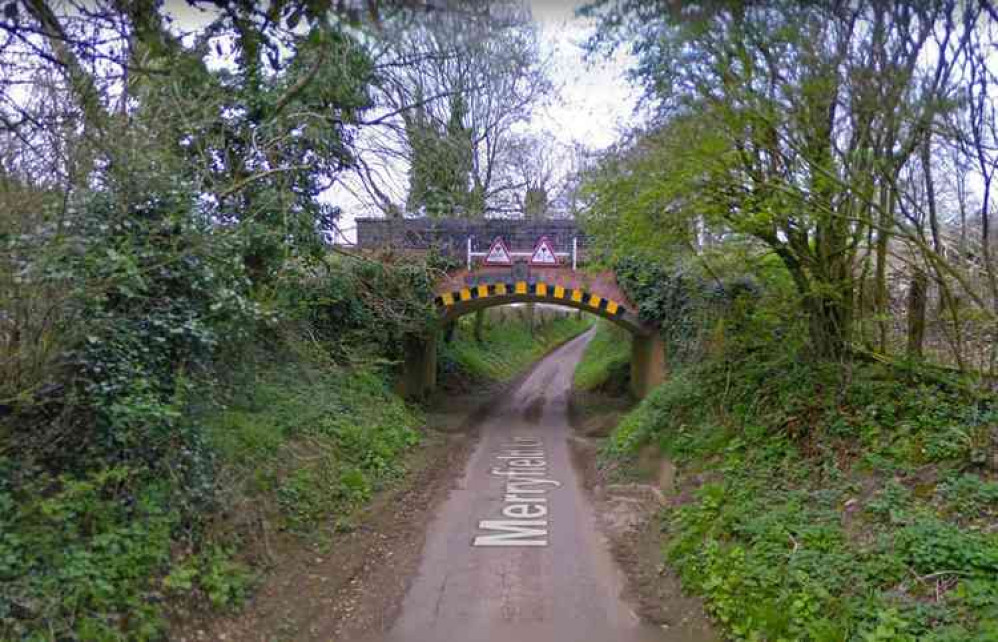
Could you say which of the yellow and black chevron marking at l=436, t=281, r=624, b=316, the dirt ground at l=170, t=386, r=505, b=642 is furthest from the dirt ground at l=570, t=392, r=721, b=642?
the yellow and black chevron marking at l=436, t=281, r=624, b=316

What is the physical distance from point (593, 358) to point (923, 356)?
65.1 ft

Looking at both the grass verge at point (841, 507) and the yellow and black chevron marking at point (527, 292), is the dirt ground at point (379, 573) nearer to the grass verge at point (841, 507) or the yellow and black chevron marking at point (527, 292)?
the grass verge at point (841, 507)

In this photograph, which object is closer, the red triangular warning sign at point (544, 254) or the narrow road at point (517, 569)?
the narrow road at point (517, 569)

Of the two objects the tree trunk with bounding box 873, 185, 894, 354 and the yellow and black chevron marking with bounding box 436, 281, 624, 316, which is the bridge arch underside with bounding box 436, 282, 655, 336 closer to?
the yellow and black chevron marking with bounding box 436, 281, 624, 316

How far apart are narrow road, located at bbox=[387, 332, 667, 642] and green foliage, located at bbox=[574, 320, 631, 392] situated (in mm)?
9368

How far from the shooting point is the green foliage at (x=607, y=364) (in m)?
21.1

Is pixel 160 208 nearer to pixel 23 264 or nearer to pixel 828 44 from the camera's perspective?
pixel 23 264

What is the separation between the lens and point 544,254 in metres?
15.1

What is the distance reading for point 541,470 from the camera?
11.5m

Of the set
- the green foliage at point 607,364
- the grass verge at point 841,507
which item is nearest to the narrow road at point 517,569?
the grass verge at point 841,507

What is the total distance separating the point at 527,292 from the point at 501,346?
14.9 metres

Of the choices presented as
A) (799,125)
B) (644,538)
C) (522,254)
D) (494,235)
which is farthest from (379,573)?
(494,235)

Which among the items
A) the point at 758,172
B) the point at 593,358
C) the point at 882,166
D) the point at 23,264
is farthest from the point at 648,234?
the point at 593,358

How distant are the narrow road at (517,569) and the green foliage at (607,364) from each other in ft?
30.7
